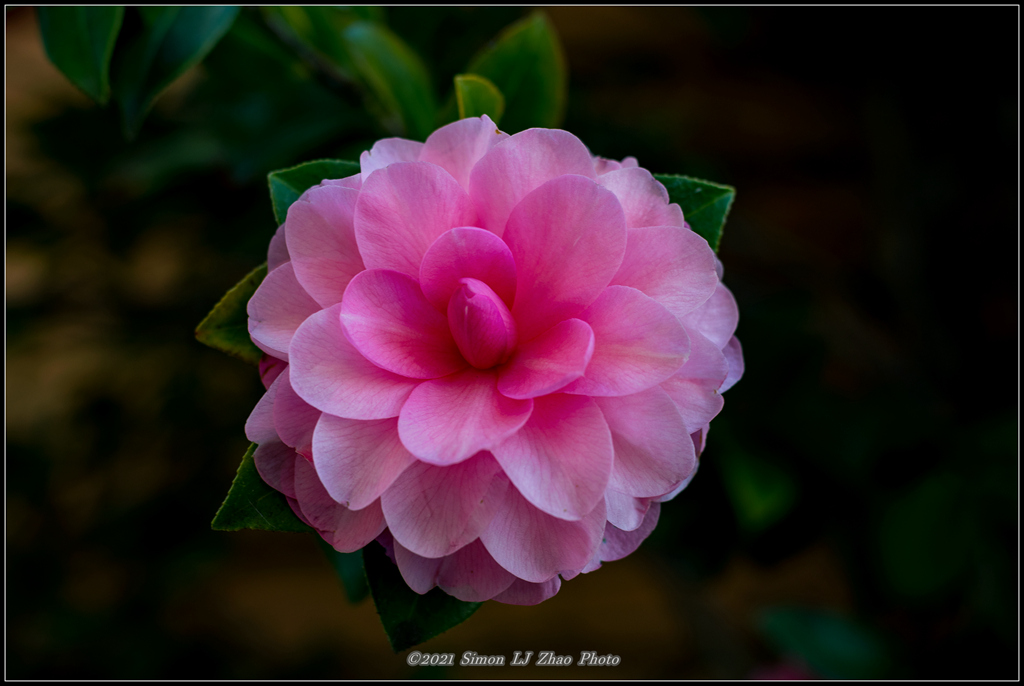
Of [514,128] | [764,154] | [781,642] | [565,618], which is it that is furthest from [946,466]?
[565,618]

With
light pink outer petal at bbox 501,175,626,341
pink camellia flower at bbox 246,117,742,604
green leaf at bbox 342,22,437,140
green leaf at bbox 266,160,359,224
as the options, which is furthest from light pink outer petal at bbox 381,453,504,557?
green leaf at bbox 342,22,437,140

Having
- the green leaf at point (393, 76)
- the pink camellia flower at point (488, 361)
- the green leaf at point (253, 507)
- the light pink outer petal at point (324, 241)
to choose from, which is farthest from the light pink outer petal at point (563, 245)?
the green leaf at point (393, 76)

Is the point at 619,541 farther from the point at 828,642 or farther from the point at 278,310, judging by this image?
the point at 828,642

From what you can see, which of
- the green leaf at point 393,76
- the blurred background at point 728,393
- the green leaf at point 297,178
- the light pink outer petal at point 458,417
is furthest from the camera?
the blurred background at point 728,393

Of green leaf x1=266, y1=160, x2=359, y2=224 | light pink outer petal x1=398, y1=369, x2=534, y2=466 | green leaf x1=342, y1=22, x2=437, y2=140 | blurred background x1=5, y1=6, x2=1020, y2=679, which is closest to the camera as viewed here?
light pink outer petal x1=398, y1=369, x2=534, y2=466

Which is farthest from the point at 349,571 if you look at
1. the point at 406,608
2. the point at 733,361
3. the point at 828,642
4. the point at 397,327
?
the point at 828,642

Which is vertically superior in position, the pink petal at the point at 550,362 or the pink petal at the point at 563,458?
the pink petal at the point at 550,362

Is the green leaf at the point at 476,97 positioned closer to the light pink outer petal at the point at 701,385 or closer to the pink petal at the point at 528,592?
the light pink outer petal at the point at 701,385

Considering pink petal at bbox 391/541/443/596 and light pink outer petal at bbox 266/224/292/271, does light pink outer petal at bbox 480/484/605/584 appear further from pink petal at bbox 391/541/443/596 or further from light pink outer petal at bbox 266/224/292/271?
light pink outer petal at bbox 266/224/292/271
